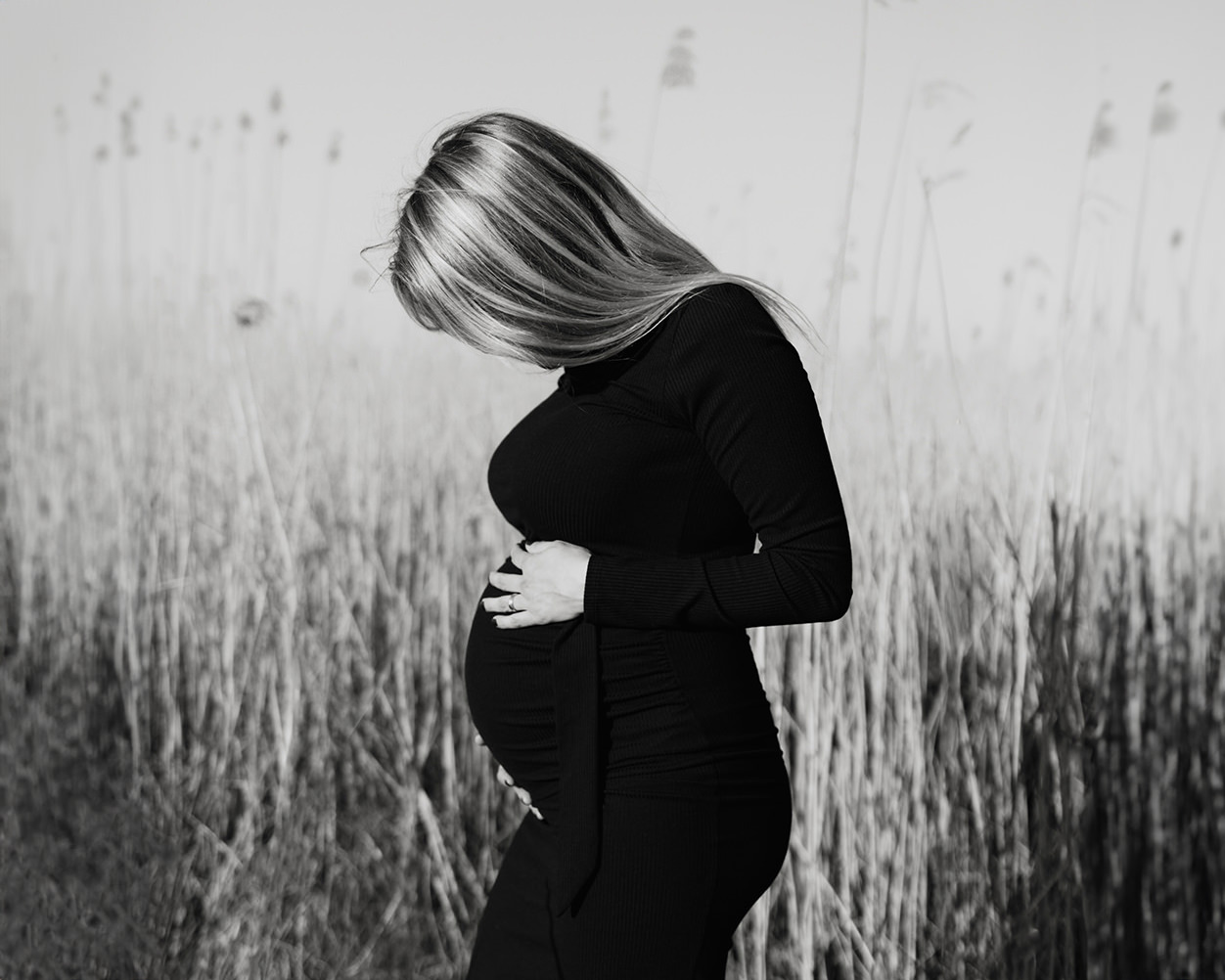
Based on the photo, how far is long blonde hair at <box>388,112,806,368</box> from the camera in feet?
3.34

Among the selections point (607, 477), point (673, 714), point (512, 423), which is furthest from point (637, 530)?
point (512, 423)

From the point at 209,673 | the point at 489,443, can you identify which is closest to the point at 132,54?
the point at 489,443

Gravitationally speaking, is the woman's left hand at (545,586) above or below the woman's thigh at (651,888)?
above

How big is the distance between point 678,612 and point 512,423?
3.71 feet

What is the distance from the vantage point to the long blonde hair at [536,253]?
102 cm

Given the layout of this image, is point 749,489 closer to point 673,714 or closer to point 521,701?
point 673,714

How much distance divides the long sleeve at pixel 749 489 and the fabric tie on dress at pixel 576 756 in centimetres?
5

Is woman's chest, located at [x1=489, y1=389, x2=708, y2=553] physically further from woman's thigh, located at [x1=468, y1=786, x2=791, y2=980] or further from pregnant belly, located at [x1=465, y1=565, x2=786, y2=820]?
woman's thigh, located at [x1=468, y1=786, x2=791, y2=980]

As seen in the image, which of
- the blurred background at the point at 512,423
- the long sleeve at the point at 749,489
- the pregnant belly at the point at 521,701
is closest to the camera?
the long sleeve at the point at 749,489

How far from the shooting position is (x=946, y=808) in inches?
74.1

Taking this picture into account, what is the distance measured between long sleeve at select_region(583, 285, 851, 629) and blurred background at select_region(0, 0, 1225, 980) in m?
0.91

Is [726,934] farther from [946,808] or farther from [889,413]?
[889,413]

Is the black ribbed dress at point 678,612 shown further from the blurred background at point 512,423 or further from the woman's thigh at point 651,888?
the blurred background at point 512,423

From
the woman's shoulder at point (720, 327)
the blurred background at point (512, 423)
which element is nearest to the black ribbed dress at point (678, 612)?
the woman's shoulder at point (720, 327)
